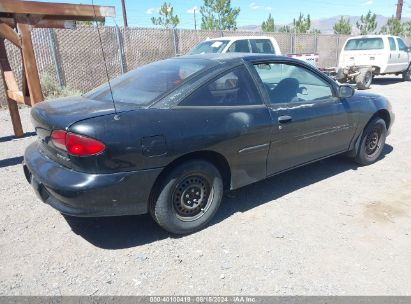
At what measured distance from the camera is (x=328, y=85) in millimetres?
4242

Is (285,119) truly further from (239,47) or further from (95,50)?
(95,50)

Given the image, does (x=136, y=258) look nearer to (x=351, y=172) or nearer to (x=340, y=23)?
(x=351, y=172)

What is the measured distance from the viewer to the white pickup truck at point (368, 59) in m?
13.2

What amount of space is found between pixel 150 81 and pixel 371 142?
3230mm

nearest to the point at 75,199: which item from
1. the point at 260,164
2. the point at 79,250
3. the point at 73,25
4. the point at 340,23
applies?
the point at 79,250

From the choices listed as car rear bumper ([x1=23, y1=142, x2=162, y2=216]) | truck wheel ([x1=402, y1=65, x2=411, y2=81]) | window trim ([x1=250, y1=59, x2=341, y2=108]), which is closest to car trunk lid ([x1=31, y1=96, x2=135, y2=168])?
car rear bumper ([x1=23, y1=142, x2=162, y2=216])

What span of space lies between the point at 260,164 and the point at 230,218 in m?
0.62

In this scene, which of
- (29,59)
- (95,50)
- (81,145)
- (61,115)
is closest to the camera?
(81,145)

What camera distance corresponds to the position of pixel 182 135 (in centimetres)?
293

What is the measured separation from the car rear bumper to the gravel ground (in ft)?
1.44

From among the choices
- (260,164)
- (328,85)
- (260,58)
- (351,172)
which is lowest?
(351,172)

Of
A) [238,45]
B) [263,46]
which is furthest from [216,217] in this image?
[263,46]

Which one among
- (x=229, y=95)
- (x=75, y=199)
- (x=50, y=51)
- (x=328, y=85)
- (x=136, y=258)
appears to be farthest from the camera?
(x=50, y=51)

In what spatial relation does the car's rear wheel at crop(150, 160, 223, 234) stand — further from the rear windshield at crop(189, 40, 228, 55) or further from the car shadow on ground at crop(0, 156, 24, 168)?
the rear windshield at crop(189, 40, 228, 55)
